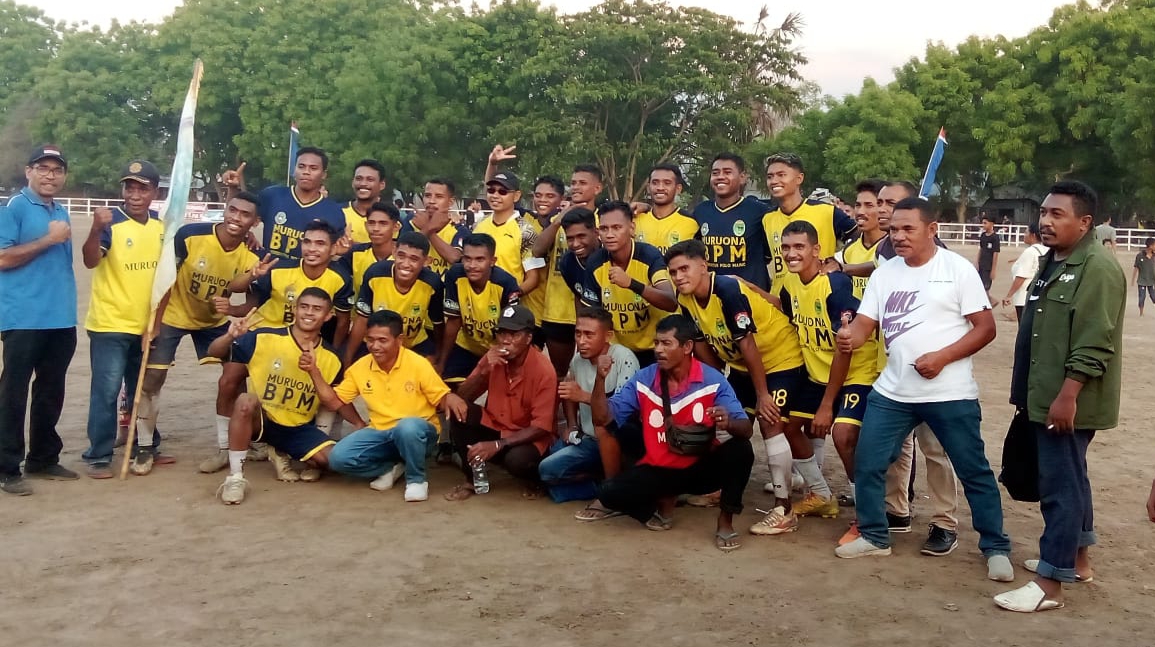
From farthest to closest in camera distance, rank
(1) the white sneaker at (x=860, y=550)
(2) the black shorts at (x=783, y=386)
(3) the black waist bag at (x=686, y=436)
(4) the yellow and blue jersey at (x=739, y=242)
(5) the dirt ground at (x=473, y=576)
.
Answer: (4) the yellow and blue jersey at (x=739, y=242) < (2) the black shorts at (x=783, y=386) < (3) the black waist bag at (x=686, y=436) < (1) the white sneaker at (x=860, y=550) < (5) the dirt ground at (x=473, y=576)

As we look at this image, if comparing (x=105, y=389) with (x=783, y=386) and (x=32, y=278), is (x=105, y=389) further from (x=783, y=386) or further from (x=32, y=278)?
(x=783, y=386)

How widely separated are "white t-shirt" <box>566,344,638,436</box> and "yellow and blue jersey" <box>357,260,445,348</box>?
4.25 ft

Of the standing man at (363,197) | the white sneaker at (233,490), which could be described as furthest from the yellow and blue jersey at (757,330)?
→ the white sneaker at (233,490)

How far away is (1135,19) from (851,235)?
1468 inches

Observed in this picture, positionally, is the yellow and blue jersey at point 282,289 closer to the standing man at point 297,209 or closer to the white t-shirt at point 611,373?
the standing man at point 297,209

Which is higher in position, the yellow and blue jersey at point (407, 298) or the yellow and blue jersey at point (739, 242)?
the yellow and blue jersey at point (739, 242)

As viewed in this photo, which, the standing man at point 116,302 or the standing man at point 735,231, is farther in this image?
the standing man at point 735,231

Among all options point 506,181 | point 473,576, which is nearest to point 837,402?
point 473,576

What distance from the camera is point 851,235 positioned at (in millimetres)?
6801

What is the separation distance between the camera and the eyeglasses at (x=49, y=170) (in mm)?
6242

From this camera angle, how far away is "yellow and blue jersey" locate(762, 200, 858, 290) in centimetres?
672

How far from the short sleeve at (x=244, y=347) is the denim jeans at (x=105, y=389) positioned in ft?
2.47

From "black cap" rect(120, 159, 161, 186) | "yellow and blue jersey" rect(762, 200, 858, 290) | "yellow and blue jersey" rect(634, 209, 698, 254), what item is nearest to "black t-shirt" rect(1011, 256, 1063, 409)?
"yellow and blue jersey" rect(762, 200, 858, 290)

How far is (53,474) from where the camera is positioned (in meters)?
6.55
